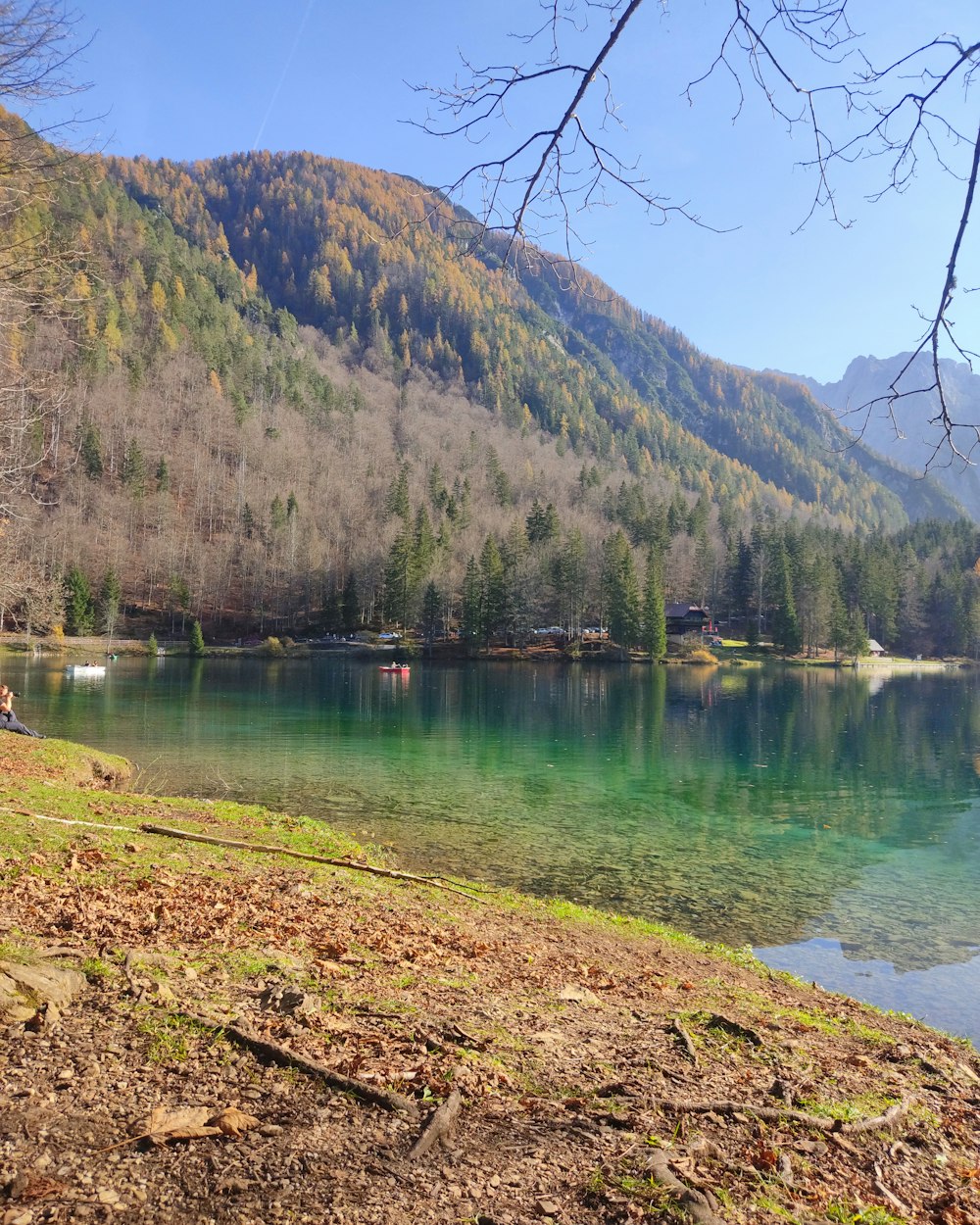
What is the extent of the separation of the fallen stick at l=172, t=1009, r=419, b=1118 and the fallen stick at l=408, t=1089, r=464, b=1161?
139 millimetres

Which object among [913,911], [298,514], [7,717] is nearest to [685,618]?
[298,514]

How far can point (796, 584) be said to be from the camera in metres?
107

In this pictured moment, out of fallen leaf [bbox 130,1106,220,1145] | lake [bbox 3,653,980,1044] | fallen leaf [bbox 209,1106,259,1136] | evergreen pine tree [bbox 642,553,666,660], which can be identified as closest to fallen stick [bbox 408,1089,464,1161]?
fallen leaf [bbox 209,1106,259,1136]

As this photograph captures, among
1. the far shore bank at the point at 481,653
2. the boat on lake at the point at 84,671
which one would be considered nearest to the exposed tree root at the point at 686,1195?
the boat on lake at the point at 84,671

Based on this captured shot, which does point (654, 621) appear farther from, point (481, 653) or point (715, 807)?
point (715, 807)

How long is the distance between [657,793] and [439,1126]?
21.1 m

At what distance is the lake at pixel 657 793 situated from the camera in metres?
13.0

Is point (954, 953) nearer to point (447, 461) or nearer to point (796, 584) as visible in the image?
point (796, 584)

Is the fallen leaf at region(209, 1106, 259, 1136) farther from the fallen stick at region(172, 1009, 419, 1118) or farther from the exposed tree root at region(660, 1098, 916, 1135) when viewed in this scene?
the exposed tree root at region(660, 1098, 916, 1135)

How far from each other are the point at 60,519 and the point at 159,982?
426 ft

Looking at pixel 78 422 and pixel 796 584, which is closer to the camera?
pixel 796 584

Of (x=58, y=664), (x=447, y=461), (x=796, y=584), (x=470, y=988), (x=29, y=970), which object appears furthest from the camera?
(x=447, y=461)

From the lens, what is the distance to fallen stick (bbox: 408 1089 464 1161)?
11.7 feet

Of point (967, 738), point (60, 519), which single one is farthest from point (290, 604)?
point (967, 738)
